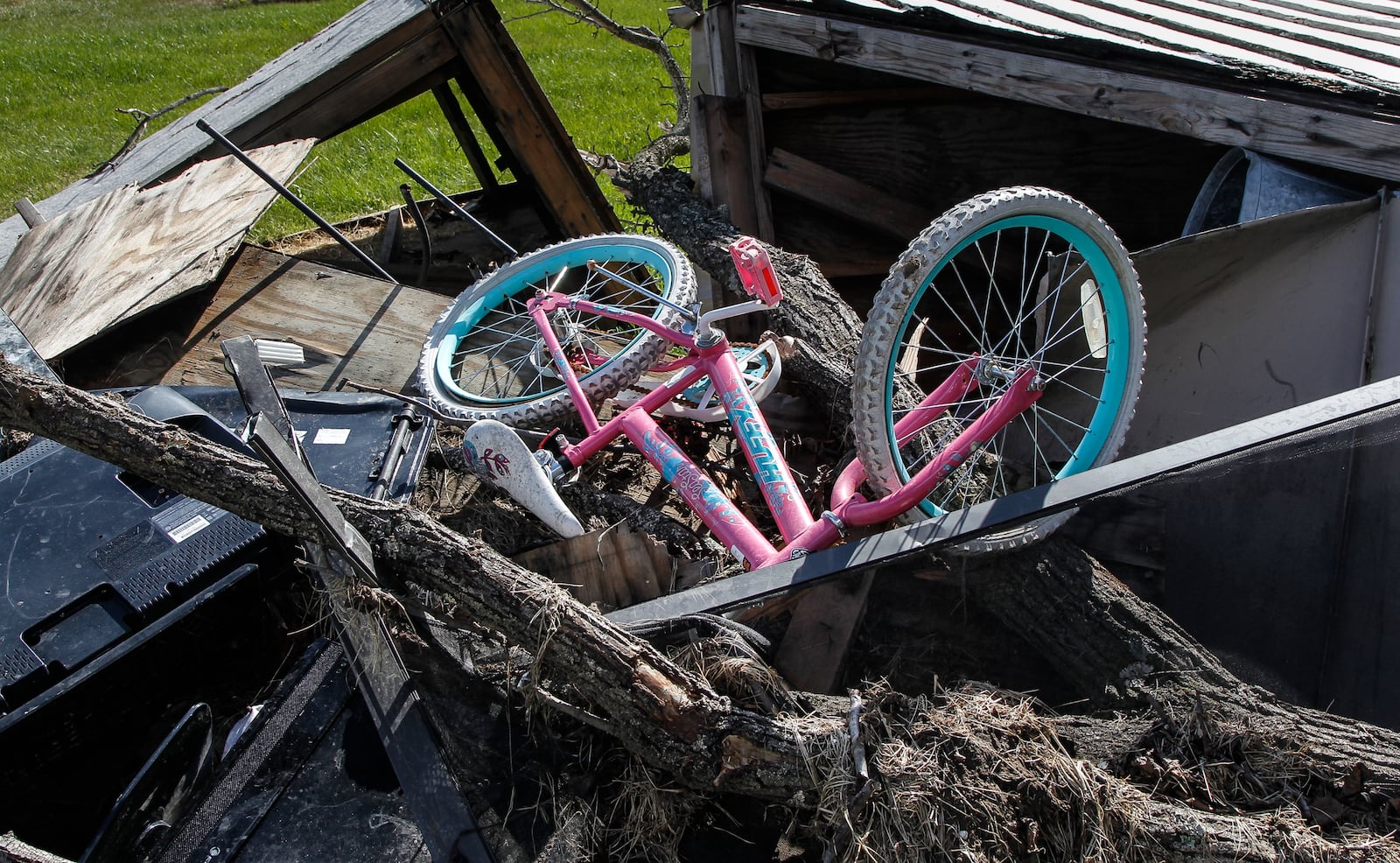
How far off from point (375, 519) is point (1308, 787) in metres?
2.03

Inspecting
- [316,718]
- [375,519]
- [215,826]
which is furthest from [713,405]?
[215,826]

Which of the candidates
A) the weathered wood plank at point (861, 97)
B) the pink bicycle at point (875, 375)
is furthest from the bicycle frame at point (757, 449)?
the weathered wood plank at point (861, 97)

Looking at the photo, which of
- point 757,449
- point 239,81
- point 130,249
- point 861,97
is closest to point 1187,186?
point 861,97

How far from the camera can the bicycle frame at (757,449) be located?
7.93 ft

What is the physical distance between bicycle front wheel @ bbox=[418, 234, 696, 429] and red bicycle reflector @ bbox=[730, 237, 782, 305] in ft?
1.80

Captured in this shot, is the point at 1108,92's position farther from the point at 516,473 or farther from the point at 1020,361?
the point at 516,473

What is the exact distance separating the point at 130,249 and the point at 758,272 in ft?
10.3

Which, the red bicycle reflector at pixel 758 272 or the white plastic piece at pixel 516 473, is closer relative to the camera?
the red bicycle reflector at pixel 758 272

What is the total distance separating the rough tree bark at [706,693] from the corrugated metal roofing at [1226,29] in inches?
82.7

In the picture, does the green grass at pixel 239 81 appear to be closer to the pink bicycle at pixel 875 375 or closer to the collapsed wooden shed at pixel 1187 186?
the collapsed wooden shed at pixel 1187 186

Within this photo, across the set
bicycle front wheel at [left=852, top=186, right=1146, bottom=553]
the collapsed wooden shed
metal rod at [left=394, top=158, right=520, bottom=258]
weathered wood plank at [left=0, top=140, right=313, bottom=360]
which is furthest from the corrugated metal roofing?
weathered wood plank at [left=0, top=140, right=313, bottom=360]

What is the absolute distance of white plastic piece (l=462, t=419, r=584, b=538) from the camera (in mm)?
2928

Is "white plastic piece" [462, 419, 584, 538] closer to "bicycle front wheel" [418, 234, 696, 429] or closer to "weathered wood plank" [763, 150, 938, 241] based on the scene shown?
"bicycle front wheel" [418, 234, 696, 429]

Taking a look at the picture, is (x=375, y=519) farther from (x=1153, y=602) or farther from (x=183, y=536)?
(x=1153, y=602)
